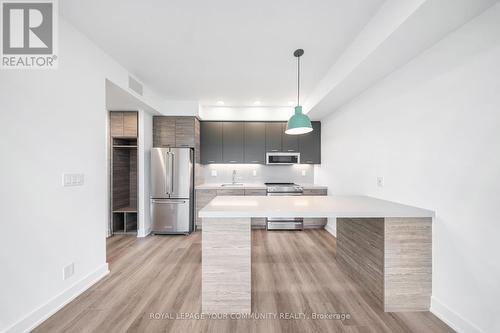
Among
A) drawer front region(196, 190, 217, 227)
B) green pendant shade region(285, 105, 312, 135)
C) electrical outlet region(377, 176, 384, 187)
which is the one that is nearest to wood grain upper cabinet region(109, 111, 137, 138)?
drawer front region(196, 190, 217, 227)

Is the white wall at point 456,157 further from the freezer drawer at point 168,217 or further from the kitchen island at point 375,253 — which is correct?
the freezer drawer at point 168,217

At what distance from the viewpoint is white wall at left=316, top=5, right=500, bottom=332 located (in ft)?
4.43

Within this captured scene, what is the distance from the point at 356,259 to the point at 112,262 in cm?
324

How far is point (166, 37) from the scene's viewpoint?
6.91 ft

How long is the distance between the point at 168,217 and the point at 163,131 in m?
1.79

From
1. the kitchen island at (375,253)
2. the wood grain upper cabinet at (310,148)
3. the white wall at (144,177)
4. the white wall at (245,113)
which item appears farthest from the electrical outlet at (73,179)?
the wood grain upper cabinet at (310,148)

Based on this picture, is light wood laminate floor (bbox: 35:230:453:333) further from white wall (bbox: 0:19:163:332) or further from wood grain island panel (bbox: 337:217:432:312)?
white wall (bbox: 0:19:163:332)

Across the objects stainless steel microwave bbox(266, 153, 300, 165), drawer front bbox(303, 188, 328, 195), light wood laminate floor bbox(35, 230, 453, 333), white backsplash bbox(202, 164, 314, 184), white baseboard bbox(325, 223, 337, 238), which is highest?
stainless steel microwave bbox(266, 153, 300, 165)

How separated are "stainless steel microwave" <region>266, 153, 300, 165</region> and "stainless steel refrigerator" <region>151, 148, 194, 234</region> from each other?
1.80 metres

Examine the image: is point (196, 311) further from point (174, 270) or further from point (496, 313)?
point (496, 313)

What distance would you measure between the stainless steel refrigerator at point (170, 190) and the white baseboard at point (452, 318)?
356 cm

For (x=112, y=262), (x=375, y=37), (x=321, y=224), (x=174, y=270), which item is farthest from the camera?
(x=321, y=224)

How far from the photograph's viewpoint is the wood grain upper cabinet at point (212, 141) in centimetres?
450

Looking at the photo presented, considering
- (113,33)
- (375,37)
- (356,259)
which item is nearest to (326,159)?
(356,259)
